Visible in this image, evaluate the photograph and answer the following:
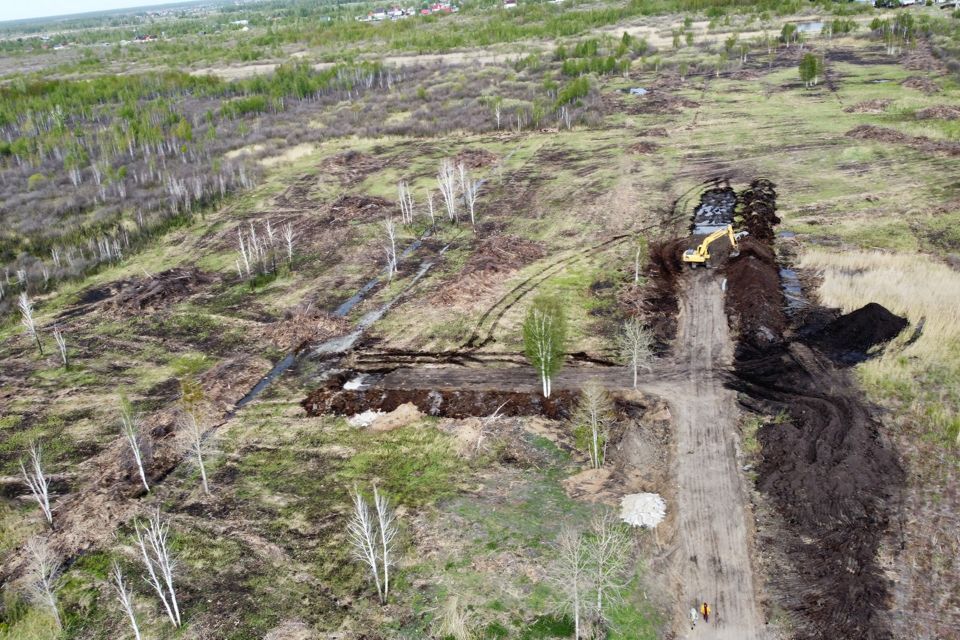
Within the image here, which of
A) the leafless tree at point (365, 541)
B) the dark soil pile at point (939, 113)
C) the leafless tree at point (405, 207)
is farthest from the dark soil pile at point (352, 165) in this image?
the dark soil pile at point (939, 113)

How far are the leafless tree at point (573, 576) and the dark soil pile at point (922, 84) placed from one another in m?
71.4

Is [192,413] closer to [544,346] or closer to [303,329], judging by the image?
[303,329]

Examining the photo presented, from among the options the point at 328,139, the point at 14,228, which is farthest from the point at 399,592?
the point at 328,139

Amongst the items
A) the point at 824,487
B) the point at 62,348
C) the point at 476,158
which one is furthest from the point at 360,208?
the point at 824,487

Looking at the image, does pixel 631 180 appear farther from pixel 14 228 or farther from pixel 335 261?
pixel 14 228

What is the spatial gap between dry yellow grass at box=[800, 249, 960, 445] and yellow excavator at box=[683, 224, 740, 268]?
3.84m

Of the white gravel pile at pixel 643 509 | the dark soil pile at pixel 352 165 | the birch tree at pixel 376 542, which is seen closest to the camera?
the birch tree at pixel 376 542

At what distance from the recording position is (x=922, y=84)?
7044cm

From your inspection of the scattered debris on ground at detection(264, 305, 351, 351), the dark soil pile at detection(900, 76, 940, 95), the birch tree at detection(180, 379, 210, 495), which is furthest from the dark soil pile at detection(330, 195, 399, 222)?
the dark soil pile at detection(900, 76, 940, 95)

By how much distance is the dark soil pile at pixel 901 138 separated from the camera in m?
51.5

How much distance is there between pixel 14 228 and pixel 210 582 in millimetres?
49415

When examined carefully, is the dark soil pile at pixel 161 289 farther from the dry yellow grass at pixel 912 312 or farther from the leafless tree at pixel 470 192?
the dry yellow grass at pixel 912 312

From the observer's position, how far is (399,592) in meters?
19.4

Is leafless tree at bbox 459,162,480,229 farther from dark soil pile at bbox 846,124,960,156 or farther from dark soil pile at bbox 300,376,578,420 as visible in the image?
dark soil pile at bbox 846,124,960,156
